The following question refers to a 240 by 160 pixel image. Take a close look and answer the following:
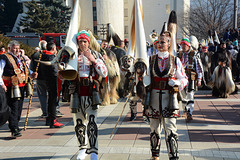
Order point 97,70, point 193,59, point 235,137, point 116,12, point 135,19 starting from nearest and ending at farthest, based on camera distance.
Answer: point 135,19 → point 97,70 → point 235,137 → point 193,59 → point 116,12

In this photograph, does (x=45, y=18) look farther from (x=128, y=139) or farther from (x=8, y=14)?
(x=128, y=139)

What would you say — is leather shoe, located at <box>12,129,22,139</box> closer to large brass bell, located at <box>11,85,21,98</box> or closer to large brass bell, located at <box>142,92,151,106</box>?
large brass bell, located at <box>11,85,21,98</box>

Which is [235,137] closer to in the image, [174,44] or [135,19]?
[174,44]

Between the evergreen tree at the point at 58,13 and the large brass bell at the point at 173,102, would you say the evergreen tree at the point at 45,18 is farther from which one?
the large brass bell at the point at 173,102

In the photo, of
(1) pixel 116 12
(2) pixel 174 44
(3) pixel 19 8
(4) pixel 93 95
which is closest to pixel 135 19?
(2) pixel 174 44

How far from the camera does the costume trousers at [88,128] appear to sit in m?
4.75

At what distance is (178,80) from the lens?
4.45 meters

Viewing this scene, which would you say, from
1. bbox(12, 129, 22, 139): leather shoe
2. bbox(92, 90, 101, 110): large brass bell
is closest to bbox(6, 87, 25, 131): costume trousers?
bbox(12, 129, 22, 139): leather shoe

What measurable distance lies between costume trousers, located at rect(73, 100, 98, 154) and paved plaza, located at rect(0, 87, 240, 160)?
1.16 feet

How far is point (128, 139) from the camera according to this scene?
6.00 meters

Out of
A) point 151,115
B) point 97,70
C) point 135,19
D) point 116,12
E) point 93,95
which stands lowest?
point 151,115

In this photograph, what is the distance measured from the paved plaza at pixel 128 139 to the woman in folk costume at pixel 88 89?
0.45m

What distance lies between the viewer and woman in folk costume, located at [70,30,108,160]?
4.72 m

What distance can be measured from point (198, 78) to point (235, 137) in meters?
1.84
